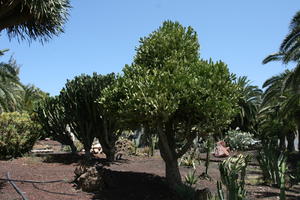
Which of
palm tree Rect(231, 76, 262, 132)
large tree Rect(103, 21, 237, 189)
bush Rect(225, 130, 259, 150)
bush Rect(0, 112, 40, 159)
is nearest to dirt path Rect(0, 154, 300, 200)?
large tree Rect(103, 21, 237, 189)

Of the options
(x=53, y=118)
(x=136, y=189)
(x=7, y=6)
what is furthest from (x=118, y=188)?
(x=53, y=118)

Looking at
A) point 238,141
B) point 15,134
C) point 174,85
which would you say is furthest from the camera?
point 238,141

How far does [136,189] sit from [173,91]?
264cm

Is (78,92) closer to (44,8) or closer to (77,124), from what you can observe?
(77,124)

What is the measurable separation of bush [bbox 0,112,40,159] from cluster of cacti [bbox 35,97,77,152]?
51cm

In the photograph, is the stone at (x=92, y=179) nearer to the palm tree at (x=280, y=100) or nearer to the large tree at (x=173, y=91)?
the large tree at (x=173, y=91)

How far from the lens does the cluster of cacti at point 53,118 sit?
1516 centimetres

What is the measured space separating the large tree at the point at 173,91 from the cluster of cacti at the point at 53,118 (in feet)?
18.4

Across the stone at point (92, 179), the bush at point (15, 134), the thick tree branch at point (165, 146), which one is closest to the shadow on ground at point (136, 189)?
the stone at point (92, 179)

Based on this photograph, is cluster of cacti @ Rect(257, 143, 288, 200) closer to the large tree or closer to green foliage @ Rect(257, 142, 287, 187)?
green foliage @ Rect(257, 142, 287, 187)

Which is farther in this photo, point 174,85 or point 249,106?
A: point 249,106

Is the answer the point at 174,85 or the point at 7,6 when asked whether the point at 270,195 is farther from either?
the point at 7,6

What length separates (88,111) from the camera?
14156mm

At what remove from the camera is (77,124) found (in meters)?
14.6
